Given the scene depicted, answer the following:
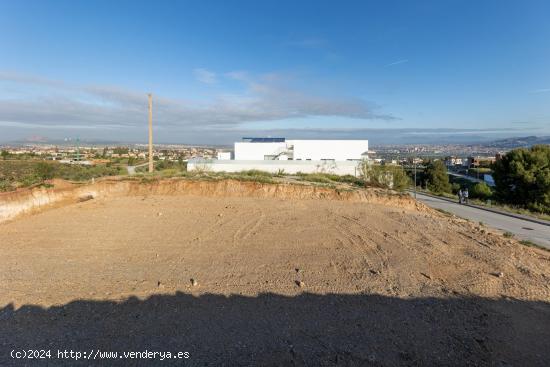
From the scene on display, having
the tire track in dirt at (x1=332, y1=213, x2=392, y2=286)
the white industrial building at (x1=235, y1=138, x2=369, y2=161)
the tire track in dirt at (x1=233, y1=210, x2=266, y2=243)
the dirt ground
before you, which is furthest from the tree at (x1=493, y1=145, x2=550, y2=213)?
the tire track in dirt at (x1=233, y1=210, x2=266, y2=243)

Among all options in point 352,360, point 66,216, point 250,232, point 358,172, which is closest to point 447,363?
point 352,360

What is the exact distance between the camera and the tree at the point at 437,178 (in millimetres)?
43969

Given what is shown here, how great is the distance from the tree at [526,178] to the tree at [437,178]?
10.7m

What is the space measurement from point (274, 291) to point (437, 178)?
45467mm

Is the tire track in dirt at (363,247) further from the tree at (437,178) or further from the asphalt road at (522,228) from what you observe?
the tree at (437,178)

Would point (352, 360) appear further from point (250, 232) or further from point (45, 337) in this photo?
point (250, 232)

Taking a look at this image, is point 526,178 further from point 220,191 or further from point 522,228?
point 220,191

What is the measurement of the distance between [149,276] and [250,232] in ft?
11.5

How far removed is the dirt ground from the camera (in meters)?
3.98

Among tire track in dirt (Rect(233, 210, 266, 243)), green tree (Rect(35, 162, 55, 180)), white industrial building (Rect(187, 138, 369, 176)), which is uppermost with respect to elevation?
white industrial building (Rect(187, 138, 369, 176))

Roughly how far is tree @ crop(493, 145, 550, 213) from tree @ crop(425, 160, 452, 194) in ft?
35.1

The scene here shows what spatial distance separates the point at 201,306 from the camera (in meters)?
4.94

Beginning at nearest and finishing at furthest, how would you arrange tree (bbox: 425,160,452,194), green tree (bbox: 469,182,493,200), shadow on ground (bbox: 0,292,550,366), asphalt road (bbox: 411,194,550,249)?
shadow on ground (bbox: 0,292,550,366), asphalt road (bbox: 411,194,550,249), green tree (bbox: 469,182,493,200), tree (bbox: 425,160,452,194)

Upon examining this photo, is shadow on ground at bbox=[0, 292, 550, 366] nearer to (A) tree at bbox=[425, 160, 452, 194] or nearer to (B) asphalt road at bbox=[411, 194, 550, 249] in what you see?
(B) asphalt road at bbox=[411, 194, 550, 249]
